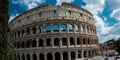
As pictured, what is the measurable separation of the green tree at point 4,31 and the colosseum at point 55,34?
21.1 meters

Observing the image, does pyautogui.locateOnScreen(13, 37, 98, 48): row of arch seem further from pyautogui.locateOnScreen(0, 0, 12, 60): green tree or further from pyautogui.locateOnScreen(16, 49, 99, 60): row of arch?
pyautogui.locateOnScreen(0, 0, 12, 60): green tree

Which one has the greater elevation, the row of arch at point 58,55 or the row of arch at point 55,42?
the row of arch at point 55,42

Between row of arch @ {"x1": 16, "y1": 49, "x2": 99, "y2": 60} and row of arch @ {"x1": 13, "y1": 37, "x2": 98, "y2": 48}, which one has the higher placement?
row of arch @ {"x1": 13, "y1": 37, "x2": 98, "y2": 48}

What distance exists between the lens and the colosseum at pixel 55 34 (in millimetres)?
40688

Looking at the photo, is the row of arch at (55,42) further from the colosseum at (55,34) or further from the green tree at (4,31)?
the green tree at (4,31)

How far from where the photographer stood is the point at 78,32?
4241 centimetres

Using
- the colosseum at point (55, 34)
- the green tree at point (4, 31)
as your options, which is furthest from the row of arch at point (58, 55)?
the green tree at point (4, 31)

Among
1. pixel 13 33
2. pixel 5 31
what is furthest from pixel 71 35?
pixel 5 31

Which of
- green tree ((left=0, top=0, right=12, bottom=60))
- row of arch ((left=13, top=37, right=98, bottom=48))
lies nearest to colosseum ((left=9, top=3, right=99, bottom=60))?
row of arch ((left=13, top=37, right=98, bottom=48))

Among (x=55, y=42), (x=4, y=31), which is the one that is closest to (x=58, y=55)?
(x=55, y=42)

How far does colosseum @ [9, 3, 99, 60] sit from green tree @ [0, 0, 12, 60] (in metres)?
21.1

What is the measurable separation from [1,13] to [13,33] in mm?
32008

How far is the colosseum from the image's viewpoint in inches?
1602

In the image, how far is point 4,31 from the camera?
63.6 ft
